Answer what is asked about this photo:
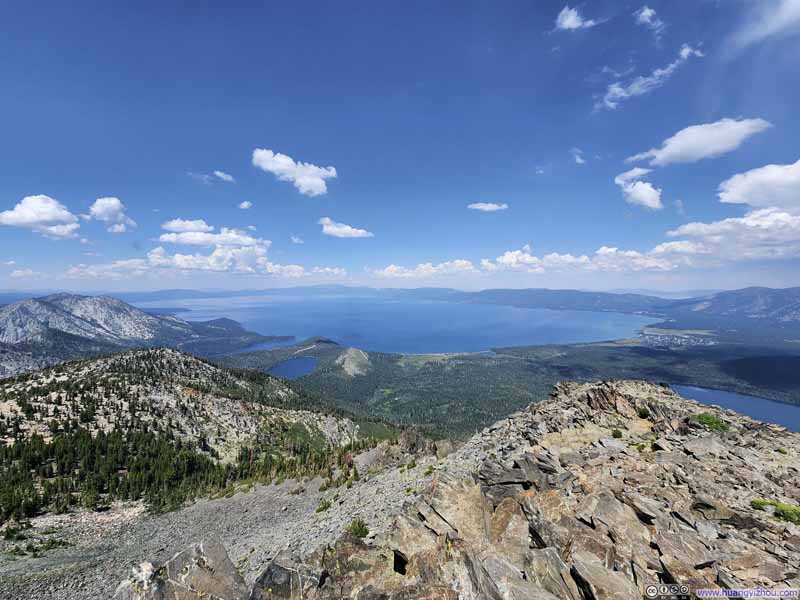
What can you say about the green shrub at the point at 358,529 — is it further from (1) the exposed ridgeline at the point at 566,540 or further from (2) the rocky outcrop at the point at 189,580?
(2) the rocky outcrop at the point at 189,580

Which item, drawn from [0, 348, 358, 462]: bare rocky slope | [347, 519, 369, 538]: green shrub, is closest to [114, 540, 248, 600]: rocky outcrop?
[347, 519, 369, 538]: green shrub

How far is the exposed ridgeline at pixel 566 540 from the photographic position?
12.8 m

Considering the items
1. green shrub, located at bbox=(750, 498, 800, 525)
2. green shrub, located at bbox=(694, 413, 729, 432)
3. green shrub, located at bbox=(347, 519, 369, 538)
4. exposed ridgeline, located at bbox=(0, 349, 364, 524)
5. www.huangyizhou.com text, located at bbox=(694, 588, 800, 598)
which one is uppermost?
www.huangyizhou.com text, located at bbox=(694, 588, 800, 598)

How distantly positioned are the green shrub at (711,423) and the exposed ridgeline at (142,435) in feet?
180

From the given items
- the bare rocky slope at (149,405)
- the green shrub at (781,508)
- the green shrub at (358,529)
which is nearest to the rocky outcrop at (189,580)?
the green shrub at (358,529)

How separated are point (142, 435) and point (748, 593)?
126021mm

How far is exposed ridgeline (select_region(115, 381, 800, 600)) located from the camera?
12766mm

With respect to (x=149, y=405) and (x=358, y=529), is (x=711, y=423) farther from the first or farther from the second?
(x=149, y=405)

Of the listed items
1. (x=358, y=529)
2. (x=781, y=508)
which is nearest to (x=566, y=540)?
(x=781, y=508)

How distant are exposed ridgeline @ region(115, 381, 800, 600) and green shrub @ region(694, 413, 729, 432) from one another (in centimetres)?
686

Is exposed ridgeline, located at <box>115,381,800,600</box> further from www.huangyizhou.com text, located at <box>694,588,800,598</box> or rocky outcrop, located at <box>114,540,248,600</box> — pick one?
www.huangyizhou.com text, located at <box>694,588,800,598</box>

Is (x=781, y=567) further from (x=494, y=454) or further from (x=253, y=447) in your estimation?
(x=253, y=447)

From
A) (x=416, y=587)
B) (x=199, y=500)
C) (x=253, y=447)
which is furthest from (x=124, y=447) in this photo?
(x=416, y=587)

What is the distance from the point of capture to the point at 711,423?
36.0 meters
